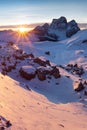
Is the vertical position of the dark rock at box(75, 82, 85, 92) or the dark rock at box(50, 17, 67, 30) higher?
the dark rock at box(50, 17, 67, 30)

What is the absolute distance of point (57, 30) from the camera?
9775 cm

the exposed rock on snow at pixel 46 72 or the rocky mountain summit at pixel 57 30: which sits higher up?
the rocky mountain summit at pixel 57 30

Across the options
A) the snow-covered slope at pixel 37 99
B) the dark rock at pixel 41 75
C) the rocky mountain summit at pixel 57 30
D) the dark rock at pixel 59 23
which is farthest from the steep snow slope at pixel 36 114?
the dark rock at pixel 59 23

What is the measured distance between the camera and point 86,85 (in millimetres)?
26406

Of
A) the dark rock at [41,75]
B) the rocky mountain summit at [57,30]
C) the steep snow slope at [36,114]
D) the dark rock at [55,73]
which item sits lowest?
the steep snow slope at [36,114]

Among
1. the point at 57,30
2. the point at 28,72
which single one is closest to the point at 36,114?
the point at 28,72

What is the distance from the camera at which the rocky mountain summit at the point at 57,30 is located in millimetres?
88688

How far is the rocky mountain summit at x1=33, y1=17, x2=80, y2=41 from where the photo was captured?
8869 cm

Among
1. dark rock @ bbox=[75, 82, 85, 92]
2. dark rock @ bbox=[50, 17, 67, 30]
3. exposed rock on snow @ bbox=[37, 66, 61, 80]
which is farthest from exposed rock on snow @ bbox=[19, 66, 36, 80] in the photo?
dark rock @ bbox=[50, 17, 67, 30]

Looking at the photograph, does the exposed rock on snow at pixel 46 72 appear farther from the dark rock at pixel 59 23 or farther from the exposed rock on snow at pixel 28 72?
the dark rock at pixel 59 23

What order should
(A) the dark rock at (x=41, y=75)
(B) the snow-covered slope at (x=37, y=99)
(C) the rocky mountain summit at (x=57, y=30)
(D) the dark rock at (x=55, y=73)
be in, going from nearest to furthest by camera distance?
(B) the snow-covered slope at (x=37, y=99)
(A) the dark rock at (x=41, y=75)
(D) the dark rock at (x=55, y=73)
(C) the rocky mountain summit at (x=57, y=30)

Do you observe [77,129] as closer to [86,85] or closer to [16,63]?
[86,85]

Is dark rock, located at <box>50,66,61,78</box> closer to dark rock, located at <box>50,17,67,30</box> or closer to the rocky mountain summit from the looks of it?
the rocky mountain summit

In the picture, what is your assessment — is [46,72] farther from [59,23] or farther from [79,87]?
[59,23]
